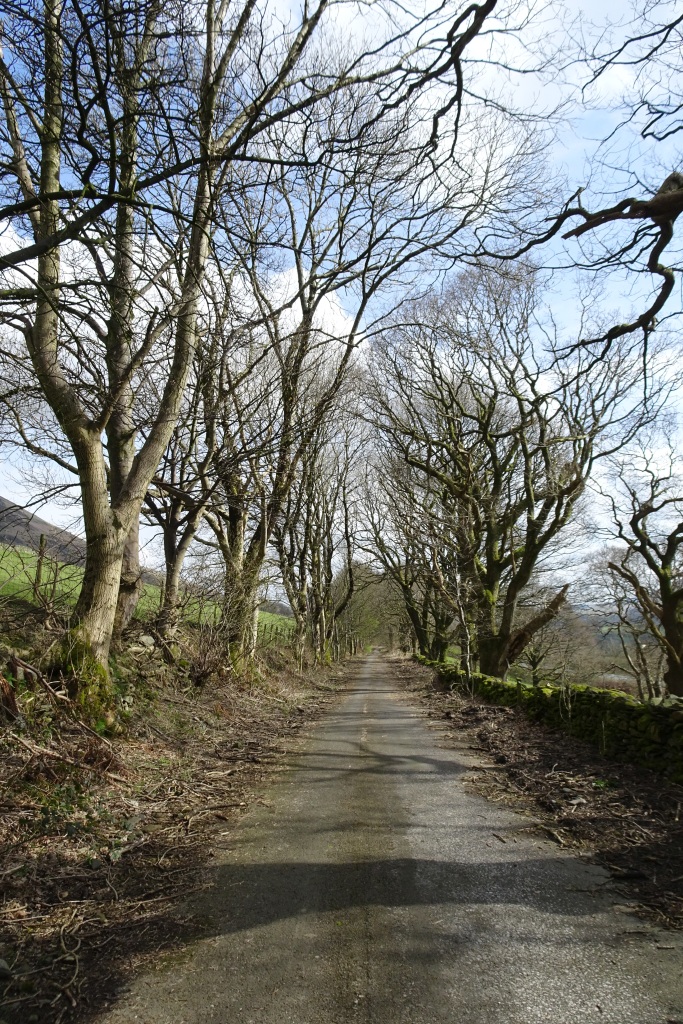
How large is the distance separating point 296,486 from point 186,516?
9915 millimetres

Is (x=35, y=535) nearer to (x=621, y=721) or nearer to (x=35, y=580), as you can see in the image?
(x=35, y=580)

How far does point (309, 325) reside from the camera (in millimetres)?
13523

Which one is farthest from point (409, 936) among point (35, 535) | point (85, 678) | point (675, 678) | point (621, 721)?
point (675, 678)

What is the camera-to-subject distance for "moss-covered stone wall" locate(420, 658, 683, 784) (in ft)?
20.2

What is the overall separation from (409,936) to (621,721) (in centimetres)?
490

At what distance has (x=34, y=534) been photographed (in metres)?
8.13

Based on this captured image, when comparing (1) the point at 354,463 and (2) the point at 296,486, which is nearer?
(2) the point at 296,486

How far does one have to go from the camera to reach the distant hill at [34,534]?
24.9 feet

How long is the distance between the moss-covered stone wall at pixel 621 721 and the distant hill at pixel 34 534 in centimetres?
716

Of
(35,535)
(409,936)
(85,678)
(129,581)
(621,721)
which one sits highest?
(35,535)

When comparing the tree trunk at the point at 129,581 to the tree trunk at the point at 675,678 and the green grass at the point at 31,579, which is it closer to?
the green grass at the point at 31,579

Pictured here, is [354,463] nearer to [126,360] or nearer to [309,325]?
[309,325]

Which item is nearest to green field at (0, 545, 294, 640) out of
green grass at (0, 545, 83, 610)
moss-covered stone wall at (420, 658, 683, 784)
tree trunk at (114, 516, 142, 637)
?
green grass at (0, 545, 83, 610)

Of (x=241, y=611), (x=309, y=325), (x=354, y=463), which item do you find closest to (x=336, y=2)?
(x=309, y=325)
